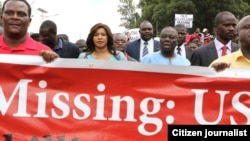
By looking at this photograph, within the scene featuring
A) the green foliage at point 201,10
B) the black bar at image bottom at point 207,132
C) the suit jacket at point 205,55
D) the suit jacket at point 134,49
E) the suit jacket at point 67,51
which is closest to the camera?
the black bar at image bottom at point 207,132

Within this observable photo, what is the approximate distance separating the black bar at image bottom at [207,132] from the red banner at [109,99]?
0.15ft

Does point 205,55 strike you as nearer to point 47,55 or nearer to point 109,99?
point 109,99

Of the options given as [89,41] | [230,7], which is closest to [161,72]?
[89,41]

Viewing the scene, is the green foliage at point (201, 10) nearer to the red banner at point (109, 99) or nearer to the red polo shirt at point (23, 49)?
the red banner at point (109, 99)

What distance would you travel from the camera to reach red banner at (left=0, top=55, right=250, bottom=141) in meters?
4.70

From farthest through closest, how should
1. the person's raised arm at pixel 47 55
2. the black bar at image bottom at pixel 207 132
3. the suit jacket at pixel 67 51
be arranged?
1. the suit jacket at pixel 67 51
2. the person's raised arm at pixel 47 55
3. the black bar at image bottom at pixel 207 132

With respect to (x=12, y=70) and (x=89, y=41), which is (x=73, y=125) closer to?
(x=12, y=70)

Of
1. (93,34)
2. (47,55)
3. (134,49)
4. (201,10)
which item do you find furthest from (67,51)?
(201,10)

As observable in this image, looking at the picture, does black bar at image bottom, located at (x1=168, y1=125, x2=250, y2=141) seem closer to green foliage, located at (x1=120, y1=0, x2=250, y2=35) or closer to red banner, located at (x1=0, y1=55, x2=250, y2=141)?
red banner, located at (x1=0, y1=55, x2=250, y2=141)

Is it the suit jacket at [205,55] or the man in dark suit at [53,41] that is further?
the man in dark suit at [53,41]

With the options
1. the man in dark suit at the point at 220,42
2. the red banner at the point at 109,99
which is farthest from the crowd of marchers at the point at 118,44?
the red banner at the point at 109,99

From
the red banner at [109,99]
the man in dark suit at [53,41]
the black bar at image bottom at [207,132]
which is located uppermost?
the man in dark suit at [53,41]

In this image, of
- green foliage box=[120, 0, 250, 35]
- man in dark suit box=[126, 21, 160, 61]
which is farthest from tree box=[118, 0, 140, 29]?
man in dark suit box=[126, 21, 160, 61]

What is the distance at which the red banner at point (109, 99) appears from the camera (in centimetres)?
470
